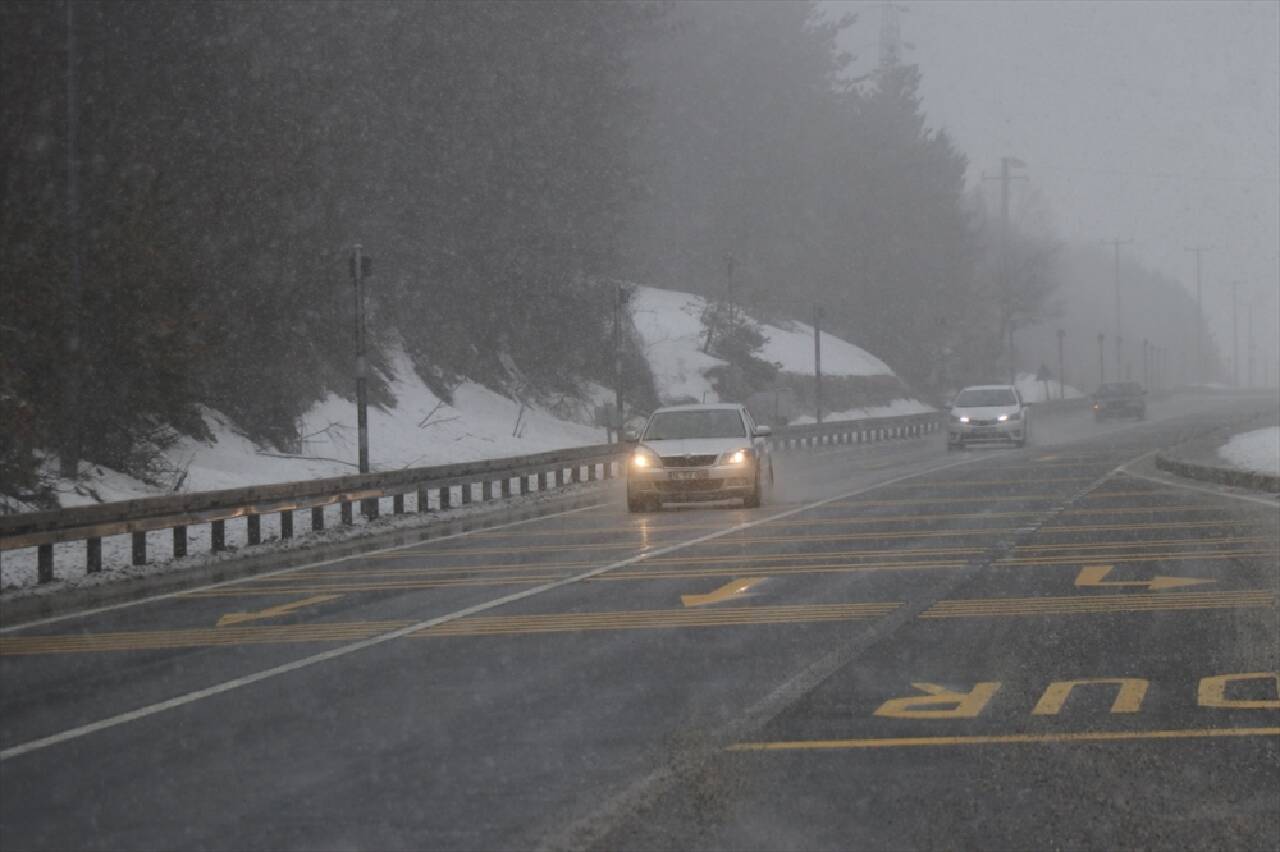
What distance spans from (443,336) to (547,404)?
194 inches

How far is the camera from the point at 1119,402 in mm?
77562

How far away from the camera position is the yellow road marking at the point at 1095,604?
12.8 metres

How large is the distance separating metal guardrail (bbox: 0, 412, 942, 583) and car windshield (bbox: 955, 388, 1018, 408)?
16.5 metres

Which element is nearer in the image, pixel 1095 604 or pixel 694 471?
pixel 1095 604

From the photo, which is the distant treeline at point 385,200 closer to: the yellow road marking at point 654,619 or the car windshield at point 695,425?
the car windshield at point 695,425

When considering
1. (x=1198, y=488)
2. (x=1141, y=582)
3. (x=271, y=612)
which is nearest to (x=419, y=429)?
(x=1198, y=488)

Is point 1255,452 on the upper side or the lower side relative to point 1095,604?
upper

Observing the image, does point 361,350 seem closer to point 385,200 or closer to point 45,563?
point 45,563

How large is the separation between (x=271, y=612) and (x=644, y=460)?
12055mm

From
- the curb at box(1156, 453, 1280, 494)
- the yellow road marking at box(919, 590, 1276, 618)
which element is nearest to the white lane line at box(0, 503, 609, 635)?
the yellow road marking at box(919, 590, 1276, 618)

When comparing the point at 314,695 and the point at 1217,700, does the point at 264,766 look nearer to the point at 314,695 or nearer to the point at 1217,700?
the point at 314,695

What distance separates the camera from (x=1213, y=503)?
81.3 ft

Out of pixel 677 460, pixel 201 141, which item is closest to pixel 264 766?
pixel 677 460

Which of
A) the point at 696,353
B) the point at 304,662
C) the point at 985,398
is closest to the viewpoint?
the point at 304,662
